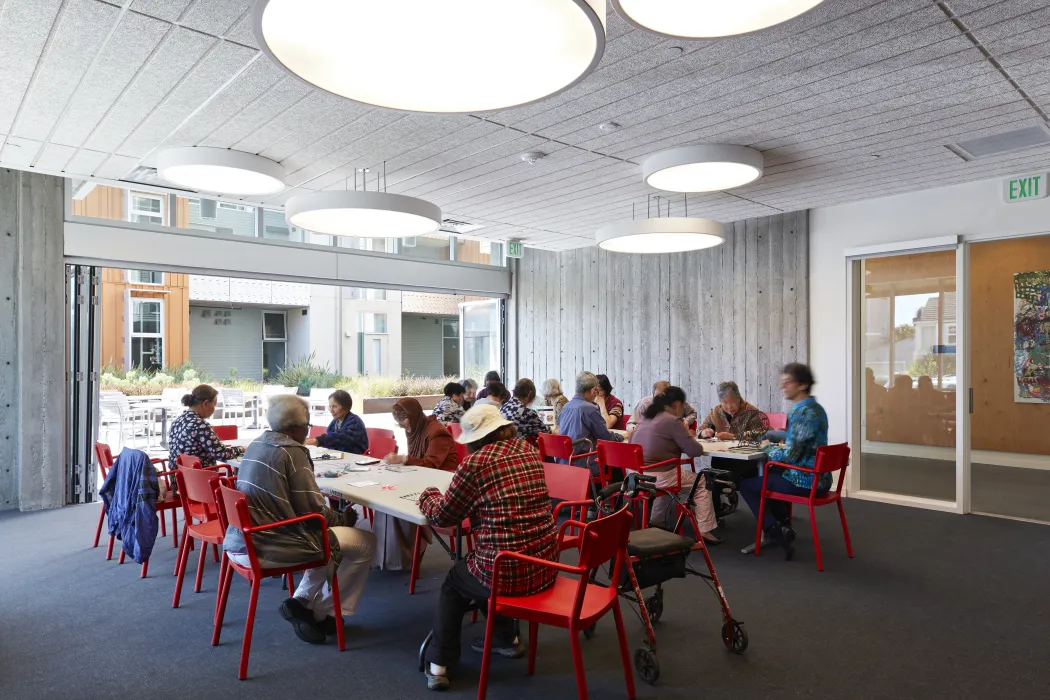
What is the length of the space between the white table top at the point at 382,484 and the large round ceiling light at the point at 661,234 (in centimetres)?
264

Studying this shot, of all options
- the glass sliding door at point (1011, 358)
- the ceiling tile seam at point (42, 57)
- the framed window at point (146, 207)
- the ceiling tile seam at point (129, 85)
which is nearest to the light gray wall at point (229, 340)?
the framed window at point (146, 207)

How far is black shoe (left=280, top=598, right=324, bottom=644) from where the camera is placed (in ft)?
11.5

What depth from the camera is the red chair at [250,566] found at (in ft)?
10.3

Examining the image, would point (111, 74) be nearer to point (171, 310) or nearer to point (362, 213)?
point (362, 213)

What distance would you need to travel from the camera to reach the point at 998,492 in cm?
738

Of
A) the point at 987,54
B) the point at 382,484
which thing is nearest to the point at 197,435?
the point at 382,484

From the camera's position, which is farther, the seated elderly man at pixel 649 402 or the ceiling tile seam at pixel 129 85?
the seated elderly man at pixel 649 402

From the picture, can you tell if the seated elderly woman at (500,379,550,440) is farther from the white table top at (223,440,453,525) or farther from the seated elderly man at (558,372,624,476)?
the white table top at (223,440,453,525)

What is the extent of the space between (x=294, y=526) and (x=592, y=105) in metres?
3.10

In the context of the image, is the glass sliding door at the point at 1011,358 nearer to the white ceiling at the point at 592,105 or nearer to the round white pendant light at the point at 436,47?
the white ceiling at the point at 592,105

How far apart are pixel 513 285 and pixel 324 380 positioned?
369 centimetres

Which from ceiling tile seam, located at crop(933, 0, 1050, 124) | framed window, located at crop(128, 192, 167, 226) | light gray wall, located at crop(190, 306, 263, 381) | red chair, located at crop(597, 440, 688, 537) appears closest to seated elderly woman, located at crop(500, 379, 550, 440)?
red chair, located at crop(597, 440, 688, 537)

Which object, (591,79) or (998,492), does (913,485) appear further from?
(591,79)

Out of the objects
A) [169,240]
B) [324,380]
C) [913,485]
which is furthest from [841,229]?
[324,380]
